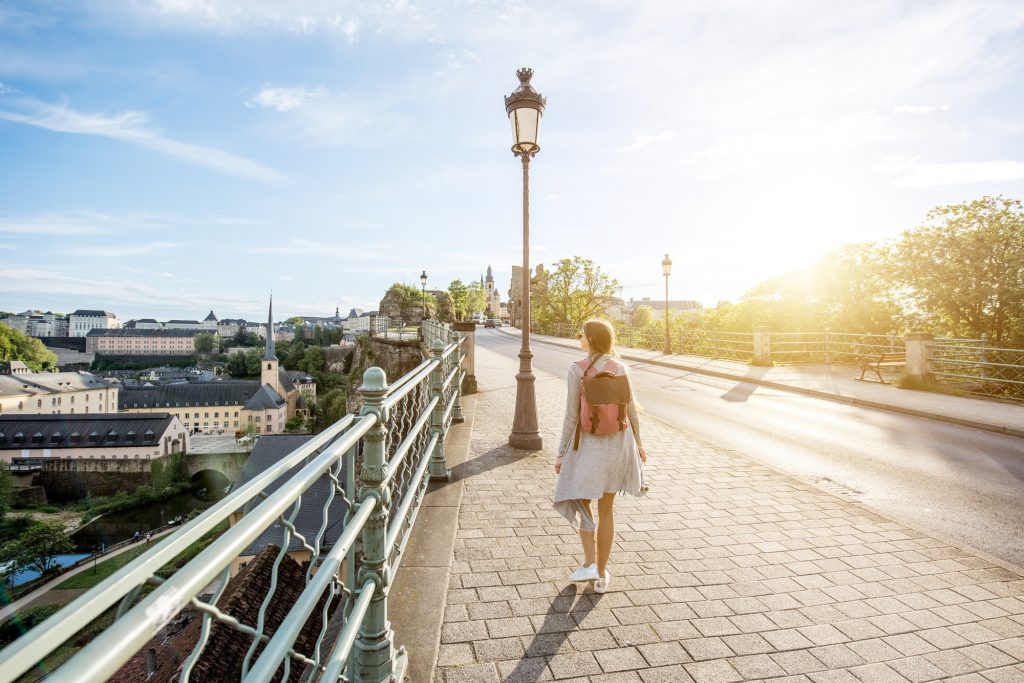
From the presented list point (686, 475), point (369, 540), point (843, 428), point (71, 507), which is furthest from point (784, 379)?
point (71, 507)

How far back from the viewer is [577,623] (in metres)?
3.21

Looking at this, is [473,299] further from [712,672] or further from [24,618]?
[712,672]

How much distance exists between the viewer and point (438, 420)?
227 inches

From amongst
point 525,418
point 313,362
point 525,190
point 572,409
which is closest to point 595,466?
point 572,409

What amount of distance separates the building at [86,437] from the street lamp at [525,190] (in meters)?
63.6

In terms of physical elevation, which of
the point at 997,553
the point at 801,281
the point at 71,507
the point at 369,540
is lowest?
the point at 71,507

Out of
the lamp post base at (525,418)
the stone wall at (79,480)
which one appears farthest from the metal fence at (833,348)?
the stone wall at (79,480)

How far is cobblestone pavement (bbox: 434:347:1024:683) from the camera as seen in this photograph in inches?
112

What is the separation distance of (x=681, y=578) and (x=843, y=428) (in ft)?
24.5

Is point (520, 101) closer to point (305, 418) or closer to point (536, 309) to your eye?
point (536, 309)

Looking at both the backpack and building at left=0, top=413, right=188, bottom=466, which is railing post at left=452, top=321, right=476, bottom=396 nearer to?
the backpack

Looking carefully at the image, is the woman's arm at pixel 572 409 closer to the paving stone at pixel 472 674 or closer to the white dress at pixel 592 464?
the white dress at pixel 592 464

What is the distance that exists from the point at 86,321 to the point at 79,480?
154347mm

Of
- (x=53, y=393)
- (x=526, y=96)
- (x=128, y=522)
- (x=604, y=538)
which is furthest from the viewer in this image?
(x=53, y=393)
